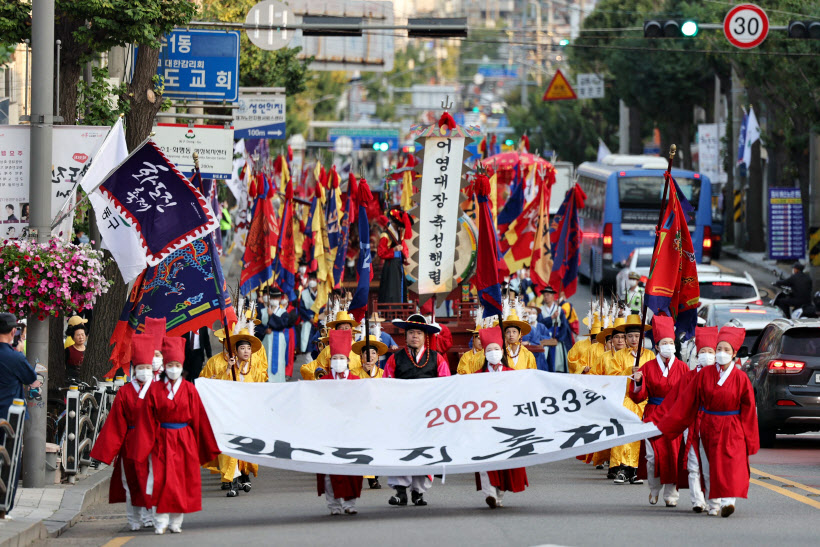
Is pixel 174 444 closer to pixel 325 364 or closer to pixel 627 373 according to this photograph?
pixel 325 364

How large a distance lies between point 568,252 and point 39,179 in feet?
41.5

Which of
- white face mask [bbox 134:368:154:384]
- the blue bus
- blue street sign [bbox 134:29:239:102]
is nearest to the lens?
white face mask [bbox 134:368:154:384]

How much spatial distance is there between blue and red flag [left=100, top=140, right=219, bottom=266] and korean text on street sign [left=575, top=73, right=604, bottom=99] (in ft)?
171

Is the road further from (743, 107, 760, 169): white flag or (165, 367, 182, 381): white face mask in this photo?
(743, 107, 760, 169): white flag

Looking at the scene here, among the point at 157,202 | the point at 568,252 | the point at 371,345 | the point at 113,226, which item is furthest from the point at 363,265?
the point at 568,252

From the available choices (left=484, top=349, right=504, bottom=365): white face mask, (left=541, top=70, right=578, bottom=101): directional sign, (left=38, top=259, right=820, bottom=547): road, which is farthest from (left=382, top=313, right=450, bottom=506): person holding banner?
(left=541, top=70, right=578, bottom=101): directional sign

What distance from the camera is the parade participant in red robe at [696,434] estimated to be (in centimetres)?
1235

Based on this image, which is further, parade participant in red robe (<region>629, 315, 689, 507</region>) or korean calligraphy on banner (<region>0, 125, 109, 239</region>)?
korean calligraphy on banner (<region>0, 125, 109, 239</region>)

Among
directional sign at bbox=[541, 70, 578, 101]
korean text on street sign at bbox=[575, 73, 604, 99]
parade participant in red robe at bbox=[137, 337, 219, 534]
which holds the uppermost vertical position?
korean text on street sign at bbox=[575, 73, 604, 99]

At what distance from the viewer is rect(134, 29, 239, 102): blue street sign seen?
72.9 ft

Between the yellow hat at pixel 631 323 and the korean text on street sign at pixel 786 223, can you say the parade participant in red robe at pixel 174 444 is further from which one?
the korean text on street sign at pixel 786 223

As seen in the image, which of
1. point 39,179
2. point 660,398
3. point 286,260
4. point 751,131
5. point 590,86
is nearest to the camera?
point 660,398

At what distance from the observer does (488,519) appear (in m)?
11.9

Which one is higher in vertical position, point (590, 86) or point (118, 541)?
point (590, 86)
